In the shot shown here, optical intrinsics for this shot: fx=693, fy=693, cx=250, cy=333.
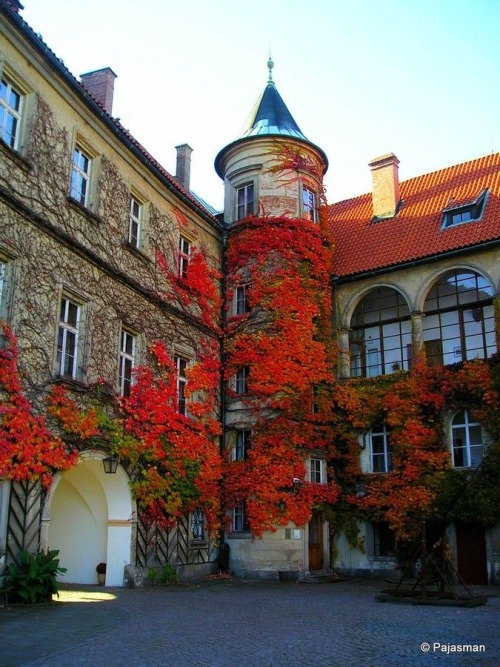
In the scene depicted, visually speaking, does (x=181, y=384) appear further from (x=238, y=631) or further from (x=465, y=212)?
(x=465, y=212)

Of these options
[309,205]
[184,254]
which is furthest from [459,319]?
[184,254]

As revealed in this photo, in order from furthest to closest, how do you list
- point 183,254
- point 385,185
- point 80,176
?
point 385,185 < point 183,254 < point 80,176

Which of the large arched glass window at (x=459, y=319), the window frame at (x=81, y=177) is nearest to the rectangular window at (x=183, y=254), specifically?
the window frame at (x=81, y=177)

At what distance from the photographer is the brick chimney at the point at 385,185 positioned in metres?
25.8

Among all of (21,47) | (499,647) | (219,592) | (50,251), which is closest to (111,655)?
(499,647)

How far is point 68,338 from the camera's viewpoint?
15.8 m

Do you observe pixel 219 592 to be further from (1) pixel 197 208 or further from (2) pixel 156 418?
(1) pixel 197 208

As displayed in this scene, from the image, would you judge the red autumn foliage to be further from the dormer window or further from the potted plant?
the dormer window

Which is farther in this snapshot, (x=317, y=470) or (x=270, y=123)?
(x=270, y=123)

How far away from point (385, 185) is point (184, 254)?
30.3 ft

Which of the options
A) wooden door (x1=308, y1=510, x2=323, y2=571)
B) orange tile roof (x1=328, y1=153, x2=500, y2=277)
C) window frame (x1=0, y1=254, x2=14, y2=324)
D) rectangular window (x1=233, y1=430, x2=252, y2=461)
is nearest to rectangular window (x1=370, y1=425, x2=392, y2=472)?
wooden door (x1=308, y1=510, x2=323, y2=571)

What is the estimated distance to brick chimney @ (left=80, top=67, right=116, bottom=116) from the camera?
2047cm

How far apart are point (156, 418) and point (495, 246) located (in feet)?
36.9

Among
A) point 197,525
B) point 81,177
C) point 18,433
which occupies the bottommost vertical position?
point 197,525
